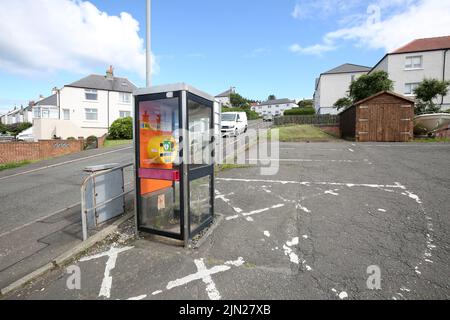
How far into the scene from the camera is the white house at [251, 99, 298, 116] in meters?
94.8

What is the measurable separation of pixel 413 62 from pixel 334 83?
39.9 ft

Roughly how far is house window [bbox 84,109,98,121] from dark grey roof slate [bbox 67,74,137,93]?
3036mm

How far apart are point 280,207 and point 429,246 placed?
2467mm

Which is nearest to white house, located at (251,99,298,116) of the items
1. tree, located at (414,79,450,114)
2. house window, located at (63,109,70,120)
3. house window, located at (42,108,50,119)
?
tree, located at (414,79,450,114)

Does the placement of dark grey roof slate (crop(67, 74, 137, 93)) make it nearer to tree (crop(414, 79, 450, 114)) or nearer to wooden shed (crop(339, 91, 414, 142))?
wooden shed (crop(339, 91, 414, 142))

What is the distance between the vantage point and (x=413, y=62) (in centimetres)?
2966

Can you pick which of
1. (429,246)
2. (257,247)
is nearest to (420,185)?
(429,246)

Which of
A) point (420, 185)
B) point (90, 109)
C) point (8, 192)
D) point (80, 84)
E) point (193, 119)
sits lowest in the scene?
point (8, 192)

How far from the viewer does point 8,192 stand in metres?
7.74

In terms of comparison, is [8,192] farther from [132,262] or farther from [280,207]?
[280,207]

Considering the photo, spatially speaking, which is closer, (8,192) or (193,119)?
(193,119)

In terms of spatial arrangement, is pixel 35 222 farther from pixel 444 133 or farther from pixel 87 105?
pixel 87 105

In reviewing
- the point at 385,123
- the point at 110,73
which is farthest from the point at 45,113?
the point at 385,123

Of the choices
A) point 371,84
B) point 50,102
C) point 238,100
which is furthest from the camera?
point 238,100
